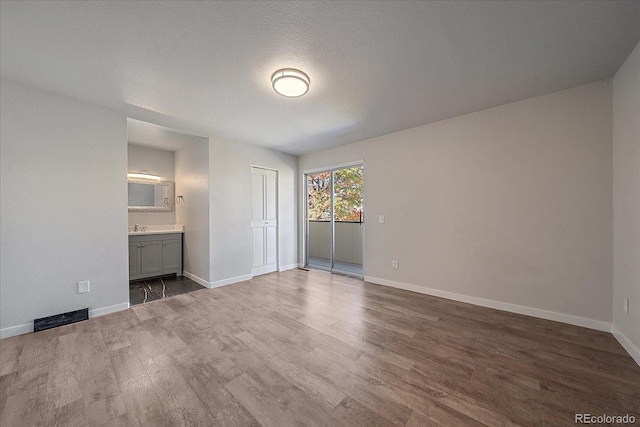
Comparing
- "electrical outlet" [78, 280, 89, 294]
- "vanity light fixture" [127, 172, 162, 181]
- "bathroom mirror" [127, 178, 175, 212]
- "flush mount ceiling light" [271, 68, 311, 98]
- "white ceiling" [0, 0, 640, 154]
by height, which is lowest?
"electrical outlet" [78, 280, 89, 294]

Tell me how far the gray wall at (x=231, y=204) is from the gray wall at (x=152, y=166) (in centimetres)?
164

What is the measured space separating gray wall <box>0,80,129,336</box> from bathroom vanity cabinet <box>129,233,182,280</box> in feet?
4.24

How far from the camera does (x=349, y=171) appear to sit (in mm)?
4656

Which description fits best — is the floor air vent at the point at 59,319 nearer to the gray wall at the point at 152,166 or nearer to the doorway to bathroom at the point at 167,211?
the doorway to bathroom at the point at 167,211

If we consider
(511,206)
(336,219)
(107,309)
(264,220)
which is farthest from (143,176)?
(511,206)

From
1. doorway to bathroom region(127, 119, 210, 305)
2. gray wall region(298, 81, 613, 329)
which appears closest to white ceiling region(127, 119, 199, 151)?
doorway to bathroom region(127, 119, 210, 305)

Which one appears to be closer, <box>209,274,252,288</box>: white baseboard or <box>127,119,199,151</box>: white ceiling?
<box>127,119,199,151</box>: white ceiling

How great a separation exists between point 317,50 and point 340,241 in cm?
396

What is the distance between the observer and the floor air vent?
245 cm

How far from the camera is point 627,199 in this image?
2084mm

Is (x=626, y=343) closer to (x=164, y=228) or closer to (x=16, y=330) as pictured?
(x=16, y=330)

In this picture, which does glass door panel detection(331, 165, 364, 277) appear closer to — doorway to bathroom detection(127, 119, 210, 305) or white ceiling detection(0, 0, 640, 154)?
white ceiling detection(0, 0, 640, 154)

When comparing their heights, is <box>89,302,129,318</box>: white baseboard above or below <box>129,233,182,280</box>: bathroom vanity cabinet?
below

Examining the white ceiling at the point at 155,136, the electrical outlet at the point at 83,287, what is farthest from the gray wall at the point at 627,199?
the electrical outlet at the point at 83,287
